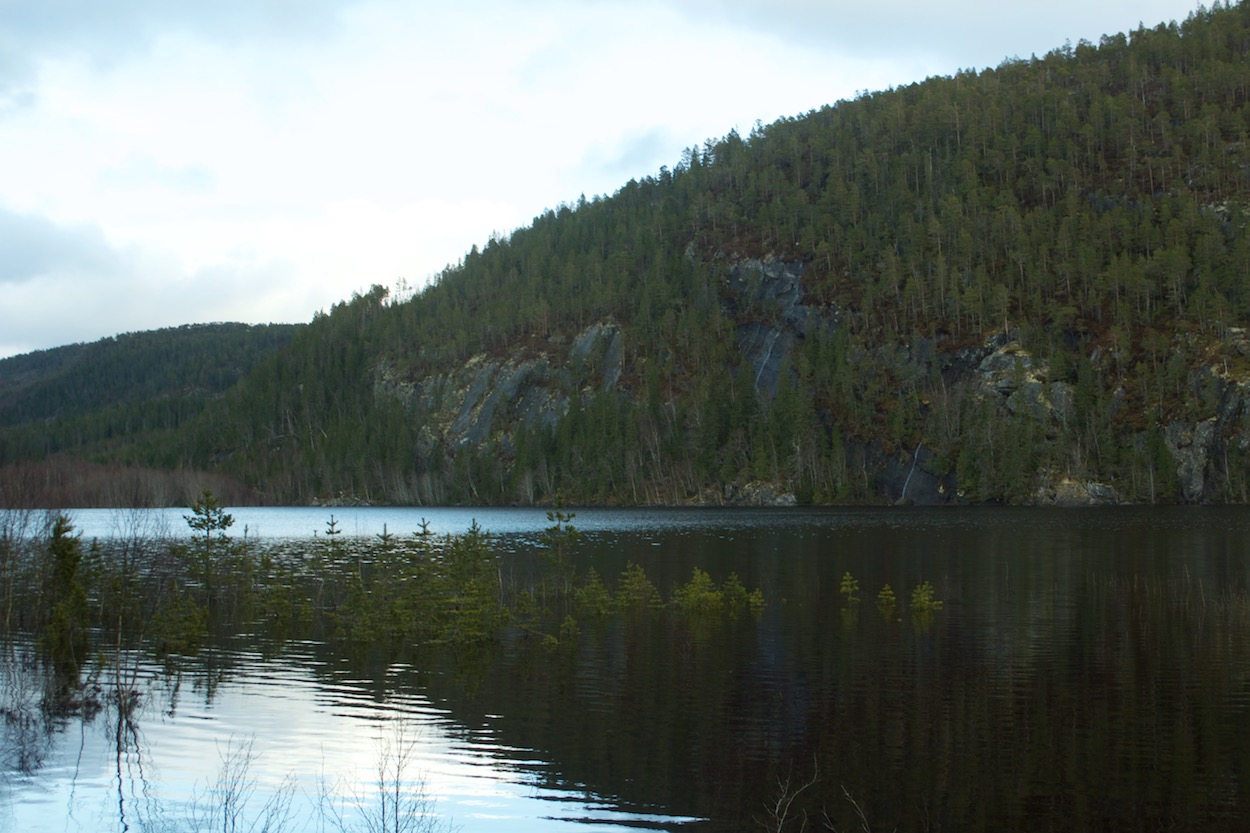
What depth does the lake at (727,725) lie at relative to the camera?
59.6 ft

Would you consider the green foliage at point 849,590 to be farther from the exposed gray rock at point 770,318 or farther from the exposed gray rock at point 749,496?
the exposed gray rock at point 770,318

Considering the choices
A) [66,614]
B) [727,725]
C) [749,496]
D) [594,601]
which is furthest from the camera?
[749,496]

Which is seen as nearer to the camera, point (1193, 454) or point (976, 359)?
point (1193, 454)

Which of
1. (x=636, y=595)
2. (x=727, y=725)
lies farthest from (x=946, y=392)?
(x=727, y=725)

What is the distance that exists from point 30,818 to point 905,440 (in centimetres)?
14449

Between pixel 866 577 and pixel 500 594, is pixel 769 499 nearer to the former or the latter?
pixel 866 577

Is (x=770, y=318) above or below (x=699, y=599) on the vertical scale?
above

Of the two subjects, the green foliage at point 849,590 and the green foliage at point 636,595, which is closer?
the green foliage at point 636,595

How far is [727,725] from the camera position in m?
23.5

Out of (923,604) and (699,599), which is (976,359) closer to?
(923,604)

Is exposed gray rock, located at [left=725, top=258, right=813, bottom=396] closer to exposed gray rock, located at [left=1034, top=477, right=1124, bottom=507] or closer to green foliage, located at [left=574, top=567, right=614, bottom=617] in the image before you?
exposed gray rock, located at [left=1034, top=477, right=1124, bottom=507]

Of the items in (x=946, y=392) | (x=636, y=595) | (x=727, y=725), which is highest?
(x=946, y=392)

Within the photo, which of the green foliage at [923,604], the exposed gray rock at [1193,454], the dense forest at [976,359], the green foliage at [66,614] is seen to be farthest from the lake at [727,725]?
the dense forest at [976,359]

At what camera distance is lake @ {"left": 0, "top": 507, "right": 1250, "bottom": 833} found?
715 inches
